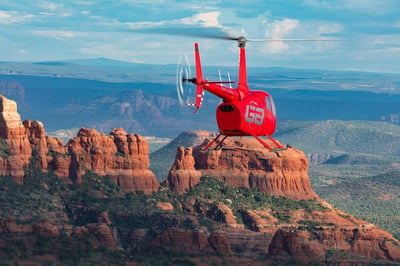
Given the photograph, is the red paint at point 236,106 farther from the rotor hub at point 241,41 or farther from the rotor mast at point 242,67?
the rotor hub at point 241,41

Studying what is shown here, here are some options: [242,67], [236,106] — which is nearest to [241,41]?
[242,67]

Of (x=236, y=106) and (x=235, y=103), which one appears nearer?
(x=236, y=106)

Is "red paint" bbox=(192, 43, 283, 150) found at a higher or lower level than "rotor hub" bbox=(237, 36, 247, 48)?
lower

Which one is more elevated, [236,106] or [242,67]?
[242,67]

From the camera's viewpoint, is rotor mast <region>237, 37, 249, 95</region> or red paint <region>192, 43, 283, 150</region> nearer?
red paint <region>192, 43, 283, 150</region>

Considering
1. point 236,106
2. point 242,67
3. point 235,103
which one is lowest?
point 236,106

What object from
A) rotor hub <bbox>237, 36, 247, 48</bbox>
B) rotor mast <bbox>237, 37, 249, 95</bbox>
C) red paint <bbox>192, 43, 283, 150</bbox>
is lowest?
red paint <bbox>192, 43, 283, 150</bbox>

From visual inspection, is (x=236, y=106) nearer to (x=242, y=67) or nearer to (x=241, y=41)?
(x=242, y=67)

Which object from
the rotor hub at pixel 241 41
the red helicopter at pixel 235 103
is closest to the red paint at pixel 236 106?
the red helicopter at pixel 235 103

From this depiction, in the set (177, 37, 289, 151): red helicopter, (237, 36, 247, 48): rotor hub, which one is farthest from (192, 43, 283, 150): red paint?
(237, 36, 247, 48): rotor hub

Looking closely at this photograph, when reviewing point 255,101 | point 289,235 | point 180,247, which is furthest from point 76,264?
point 255,101

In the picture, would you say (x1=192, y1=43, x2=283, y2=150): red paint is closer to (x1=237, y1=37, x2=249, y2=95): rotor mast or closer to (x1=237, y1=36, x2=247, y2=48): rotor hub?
(x1=237, y1=37, x2=249, y2=95): rotor mast

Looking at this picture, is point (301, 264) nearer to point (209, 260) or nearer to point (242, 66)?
point (209, 260)
